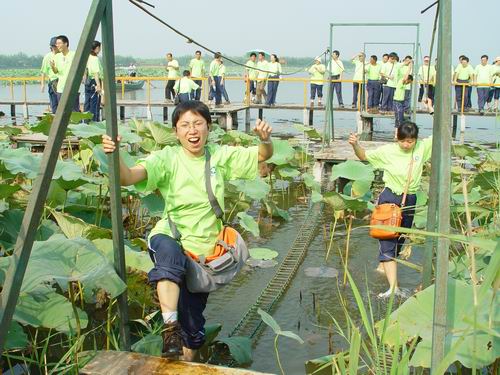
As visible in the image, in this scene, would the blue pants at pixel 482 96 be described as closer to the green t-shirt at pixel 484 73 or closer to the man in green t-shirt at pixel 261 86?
the green t-shirt at pixel 484 73

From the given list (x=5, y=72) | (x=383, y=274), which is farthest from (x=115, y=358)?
(x=5, y=72)

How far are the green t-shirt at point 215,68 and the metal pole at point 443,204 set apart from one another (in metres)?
16.3

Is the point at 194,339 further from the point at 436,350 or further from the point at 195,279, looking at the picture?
the point at 436,350

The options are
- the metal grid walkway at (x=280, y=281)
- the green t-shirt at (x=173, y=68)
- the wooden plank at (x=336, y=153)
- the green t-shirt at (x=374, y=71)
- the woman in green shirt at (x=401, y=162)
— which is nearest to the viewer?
the metal grid walkway at (x=280, y=281)

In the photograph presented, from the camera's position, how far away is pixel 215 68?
18.2 meters

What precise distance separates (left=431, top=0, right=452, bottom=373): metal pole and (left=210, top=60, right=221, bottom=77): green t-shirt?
16332mm

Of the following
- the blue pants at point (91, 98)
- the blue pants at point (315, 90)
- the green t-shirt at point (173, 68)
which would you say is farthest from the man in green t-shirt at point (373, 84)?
the blue pants at point (91, 98)

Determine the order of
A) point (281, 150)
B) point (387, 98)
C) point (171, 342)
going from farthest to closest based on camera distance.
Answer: point (387, 98) → point (281, 150) → point (171, 342)

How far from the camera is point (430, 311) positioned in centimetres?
234

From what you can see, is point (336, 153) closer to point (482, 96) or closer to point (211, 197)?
point (211, 197)

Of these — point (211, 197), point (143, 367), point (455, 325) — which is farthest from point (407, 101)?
point (455, 325)

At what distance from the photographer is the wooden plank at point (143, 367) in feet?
8.30

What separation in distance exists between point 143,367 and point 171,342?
0.23m

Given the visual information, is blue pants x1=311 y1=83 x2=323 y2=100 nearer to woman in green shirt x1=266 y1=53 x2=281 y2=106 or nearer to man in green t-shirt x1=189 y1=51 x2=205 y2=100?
woman in green shirt x1=266 y1=53 x2=281 y2=106
